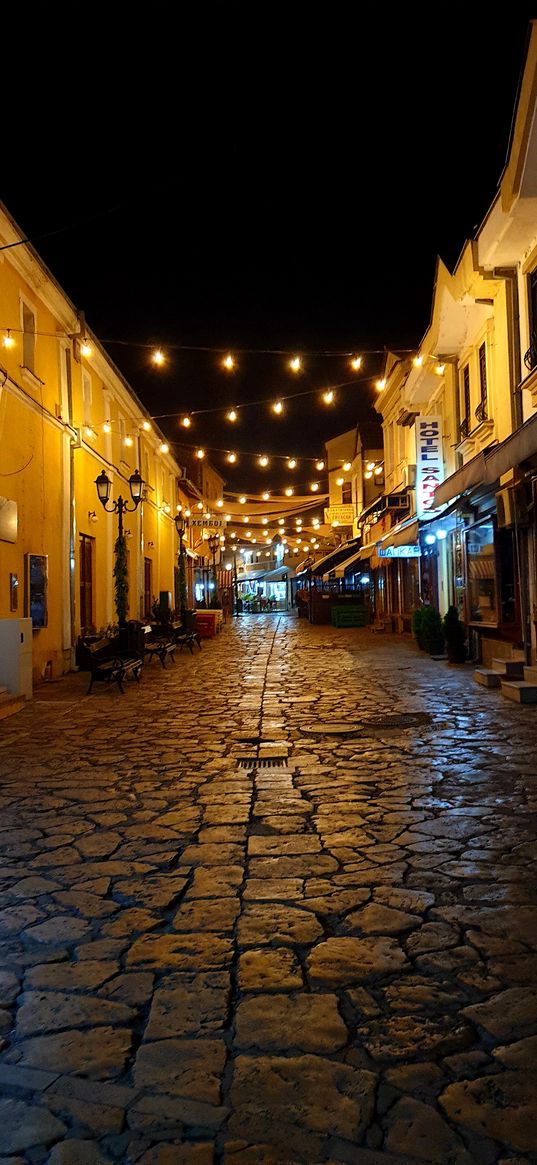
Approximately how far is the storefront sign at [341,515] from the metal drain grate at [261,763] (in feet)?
102

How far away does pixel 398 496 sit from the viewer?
2192 cm

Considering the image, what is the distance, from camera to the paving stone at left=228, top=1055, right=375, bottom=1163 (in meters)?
2.12

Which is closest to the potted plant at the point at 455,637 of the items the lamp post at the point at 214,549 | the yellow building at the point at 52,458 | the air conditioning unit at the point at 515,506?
the air conditioning unit at the point at 515,506

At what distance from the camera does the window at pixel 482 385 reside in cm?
1371

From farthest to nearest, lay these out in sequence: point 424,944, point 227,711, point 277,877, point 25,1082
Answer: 1. point 227,711
2. point 277,877
3. point 424,944
4. point 25,1082

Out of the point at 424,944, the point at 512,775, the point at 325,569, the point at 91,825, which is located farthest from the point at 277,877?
the point at 325,569

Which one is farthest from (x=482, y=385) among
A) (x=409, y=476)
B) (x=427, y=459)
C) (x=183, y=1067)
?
(x=183, y=1067)

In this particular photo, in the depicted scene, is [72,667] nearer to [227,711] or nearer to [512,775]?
[227,711]

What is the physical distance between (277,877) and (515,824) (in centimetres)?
179

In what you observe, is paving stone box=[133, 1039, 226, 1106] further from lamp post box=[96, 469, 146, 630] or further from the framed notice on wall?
lamp post box=[96, 469, 146, 630]

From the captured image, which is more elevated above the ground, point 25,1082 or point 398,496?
point 398,496

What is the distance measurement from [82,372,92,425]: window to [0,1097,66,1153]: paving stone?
51.0ft

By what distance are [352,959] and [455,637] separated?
443 inches

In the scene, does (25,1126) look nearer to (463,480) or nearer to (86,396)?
(463,480)
